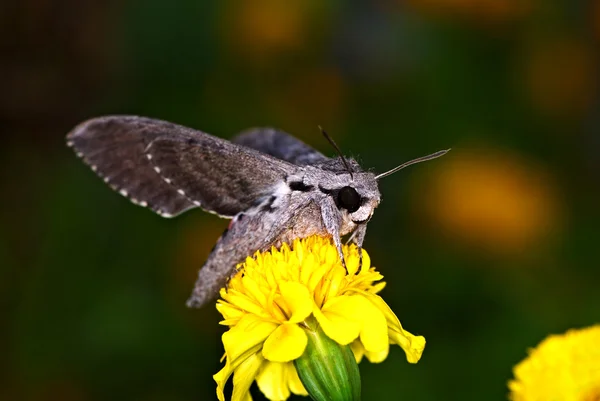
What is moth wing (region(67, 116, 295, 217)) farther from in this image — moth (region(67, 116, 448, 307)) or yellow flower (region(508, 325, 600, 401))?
yellow flower (region(508, 325, 600, 401))

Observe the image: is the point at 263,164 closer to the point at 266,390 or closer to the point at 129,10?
the point at 266,390

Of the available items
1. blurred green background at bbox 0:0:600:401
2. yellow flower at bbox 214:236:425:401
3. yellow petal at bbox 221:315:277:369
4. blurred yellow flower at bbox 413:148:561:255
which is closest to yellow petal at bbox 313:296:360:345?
yellow flower at bbox 214:236:425:401

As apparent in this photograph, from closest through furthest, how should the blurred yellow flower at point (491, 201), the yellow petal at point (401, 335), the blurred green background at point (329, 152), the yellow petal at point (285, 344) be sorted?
the yellow petal at point (285, 344), the yellow petal at point (401, 335), the blurred green background at point (329, 152), the blurred yellow flower at point (491, 201)

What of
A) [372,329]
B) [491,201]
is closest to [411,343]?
[372,329]

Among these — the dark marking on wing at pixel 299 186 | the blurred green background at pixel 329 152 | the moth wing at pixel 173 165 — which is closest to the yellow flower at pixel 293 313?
the dark marking on wing at pixel 299 186

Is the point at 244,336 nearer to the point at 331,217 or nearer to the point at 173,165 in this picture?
the point at 331,217

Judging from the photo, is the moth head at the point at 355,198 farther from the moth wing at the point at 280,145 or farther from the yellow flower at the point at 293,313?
the moth wing at the point at 280,145

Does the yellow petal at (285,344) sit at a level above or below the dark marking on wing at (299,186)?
below
